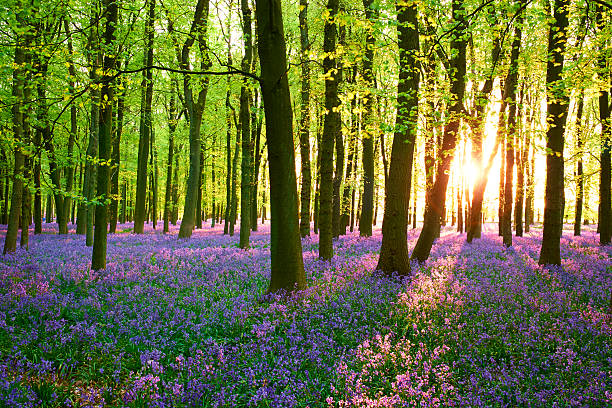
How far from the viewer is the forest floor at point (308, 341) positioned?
399 centimetres

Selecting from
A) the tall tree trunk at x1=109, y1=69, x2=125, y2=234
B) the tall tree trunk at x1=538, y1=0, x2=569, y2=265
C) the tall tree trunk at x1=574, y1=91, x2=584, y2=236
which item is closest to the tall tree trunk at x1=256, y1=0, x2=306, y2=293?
the tall tree trunk at x1=538, y1=0, x2=569, y2=265

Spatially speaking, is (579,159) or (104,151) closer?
(104,151)

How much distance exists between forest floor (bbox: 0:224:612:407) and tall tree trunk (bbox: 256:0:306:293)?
0.76 metres

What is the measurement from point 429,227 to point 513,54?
403 inches

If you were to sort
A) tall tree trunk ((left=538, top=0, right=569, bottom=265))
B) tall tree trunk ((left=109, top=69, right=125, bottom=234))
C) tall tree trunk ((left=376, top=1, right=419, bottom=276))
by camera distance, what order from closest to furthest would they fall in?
tall tree trunk ((left=376, top=1, right=419, bottom=276)) → tall tree trunk ((left=538, top=0, right=569, bottom=265)) → tall tree trunk ((left=109, top=69, right=125, bottom=234))

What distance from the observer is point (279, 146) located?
6.96m

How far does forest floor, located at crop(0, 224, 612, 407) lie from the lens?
399cm

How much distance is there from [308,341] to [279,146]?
3.78 m

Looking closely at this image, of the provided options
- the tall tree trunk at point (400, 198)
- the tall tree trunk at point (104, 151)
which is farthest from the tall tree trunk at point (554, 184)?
the tall tree trunk at point (104, 151)

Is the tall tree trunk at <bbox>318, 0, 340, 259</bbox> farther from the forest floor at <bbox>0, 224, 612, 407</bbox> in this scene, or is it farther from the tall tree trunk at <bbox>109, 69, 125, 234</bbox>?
the tall tree trunk at <bbox>109, 69, 125, 234</bbox>

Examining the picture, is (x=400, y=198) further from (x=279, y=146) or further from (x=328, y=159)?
(x=279, y=146)

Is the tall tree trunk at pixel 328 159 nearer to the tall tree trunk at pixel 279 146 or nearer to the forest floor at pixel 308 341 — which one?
the forest floor at pixel 308 341

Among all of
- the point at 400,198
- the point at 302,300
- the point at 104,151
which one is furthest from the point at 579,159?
the point at 104,151

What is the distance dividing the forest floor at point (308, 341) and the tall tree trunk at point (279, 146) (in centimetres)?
76
